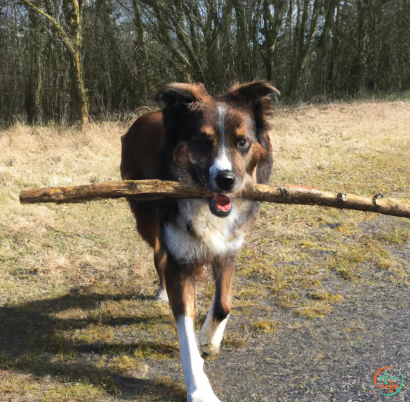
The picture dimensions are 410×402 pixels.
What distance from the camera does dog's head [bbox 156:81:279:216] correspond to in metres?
3.06

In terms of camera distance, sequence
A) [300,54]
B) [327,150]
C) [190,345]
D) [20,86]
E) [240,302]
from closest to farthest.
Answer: [190,345], [240,302], [327,150], [20,86], [300,54]

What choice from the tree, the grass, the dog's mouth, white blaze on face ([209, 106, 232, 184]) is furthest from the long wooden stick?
→ the tree

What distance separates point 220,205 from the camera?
329 cm

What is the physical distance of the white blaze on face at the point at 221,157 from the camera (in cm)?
296

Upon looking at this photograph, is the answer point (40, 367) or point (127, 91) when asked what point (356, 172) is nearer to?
point (40, 367)

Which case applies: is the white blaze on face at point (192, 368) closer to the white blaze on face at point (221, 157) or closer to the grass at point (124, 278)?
the grass at point (124, 278)

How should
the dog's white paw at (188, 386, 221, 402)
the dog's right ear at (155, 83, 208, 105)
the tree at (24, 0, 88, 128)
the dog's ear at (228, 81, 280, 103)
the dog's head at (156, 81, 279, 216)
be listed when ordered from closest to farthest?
the dog's white paw at (188, 386, 221, 402)
the dog's head at (156, 81, 279, 216)
the dog's right ear at (155, 83, 208, 105)
the dog's ear at (228, 81, 280, 103)
the tree at (24, 0, 88, 128)

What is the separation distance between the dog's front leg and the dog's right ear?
3.76 ft

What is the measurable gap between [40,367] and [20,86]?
43.5 ft

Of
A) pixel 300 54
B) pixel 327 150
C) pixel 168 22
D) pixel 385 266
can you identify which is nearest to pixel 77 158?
pixel 327 150

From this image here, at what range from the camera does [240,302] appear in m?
4.43

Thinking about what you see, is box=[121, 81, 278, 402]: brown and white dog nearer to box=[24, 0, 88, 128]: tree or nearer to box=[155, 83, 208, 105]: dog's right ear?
box=[155, 83, 208, 105]: dog's right ear

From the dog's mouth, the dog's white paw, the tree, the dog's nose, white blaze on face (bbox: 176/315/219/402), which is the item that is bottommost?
the dog's white paw

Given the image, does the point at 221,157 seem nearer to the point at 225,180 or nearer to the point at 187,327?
the point at 225,180
